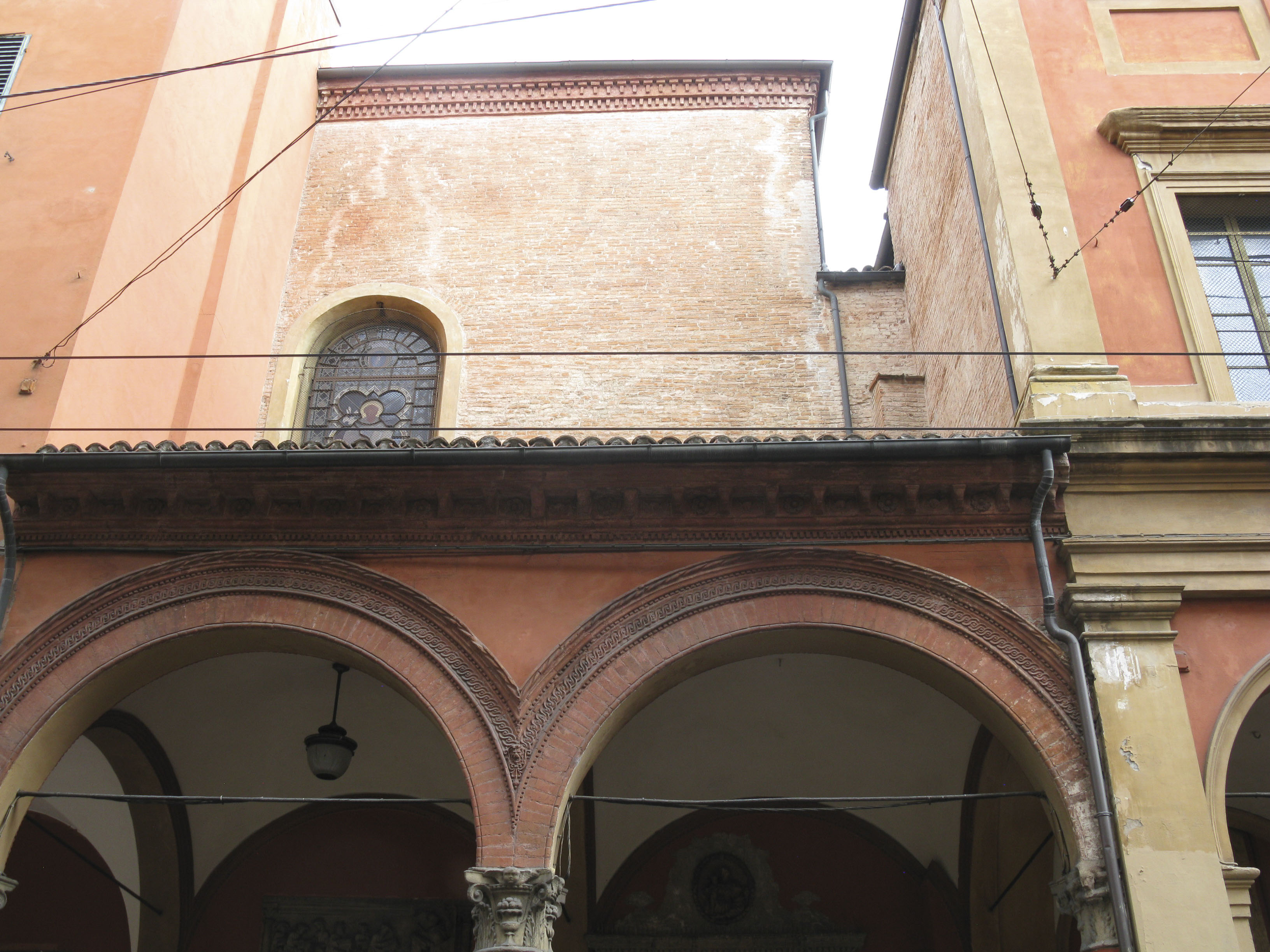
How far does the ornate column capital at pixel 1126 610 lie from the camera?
19.0ft

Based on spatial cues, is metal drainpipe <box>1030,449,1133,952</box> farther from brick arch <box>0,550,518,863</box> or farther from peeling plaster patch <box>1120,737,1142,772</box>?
brick arch <box>0,550,518,863</box>

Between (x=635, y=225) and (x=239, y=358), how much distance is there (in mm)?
3805

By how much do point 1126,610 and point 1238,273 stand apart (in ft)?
9.33

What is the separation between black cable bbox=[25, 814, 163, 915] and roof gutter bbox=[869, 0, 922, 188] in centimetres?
915

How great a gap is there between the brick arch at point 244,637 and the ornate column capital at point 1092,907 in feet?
9.46

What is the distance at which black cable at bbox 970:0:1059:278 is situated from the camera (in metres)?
7.07

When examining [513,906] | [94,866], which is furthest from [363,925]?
[513,906]

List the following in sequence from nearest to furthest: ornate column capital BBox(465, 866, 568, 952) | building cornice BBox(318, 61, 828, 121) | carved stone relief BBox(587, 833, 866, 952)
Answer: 1. ornate column capital BBox(465, 866, 568, 952)
2. carved stone relief BBox(587, 833, 866, 952)
3. building cornice BBox(318, 61, 828, 121)

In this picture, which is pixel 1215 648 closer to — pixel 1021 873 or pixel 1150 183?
pixel 1021 873

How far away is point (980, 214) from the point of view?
779 cm

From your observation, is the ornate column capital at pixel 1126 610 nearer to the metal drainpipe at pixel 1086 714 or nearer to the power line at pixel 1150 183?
the metal drainpipe at pixel 1086 714

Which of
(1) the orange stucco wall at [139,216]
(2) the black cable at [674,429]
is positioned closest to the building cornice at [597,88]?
(1) the orange stucco wall at [139,216]

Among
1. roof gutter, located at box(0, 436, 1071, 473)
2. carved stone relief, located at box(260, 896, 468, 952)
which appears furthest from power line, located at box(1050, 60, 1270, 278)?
carved stone relief, located at box(260, 896, 468, 952)

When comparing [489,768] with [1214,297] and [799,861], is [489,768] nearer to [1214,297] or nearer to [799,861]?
[799,861]
